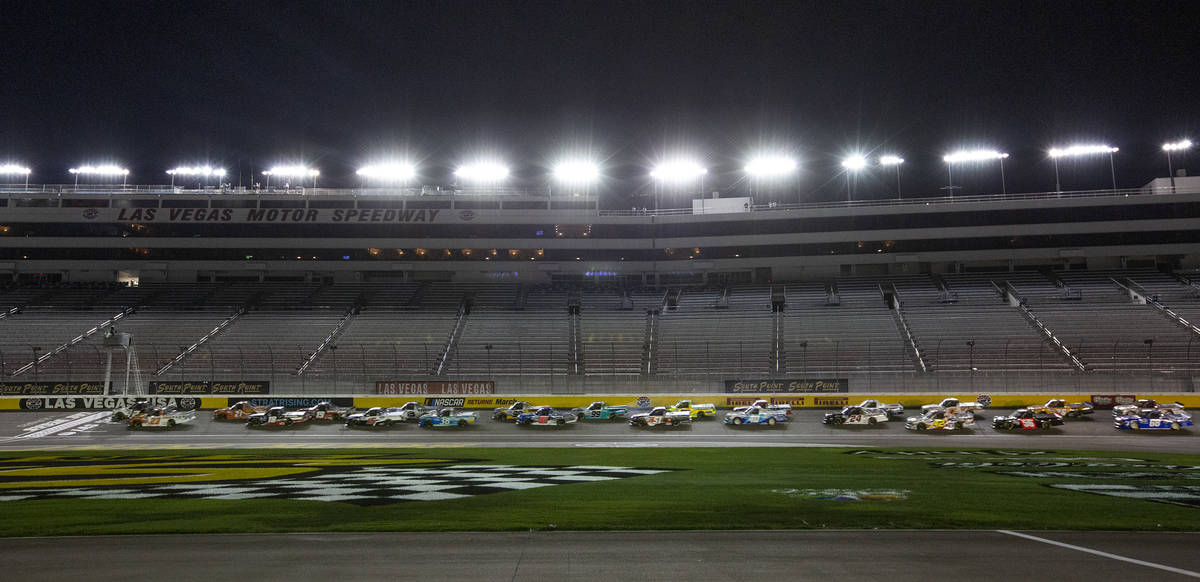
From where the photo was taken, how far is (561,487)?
1391 cm

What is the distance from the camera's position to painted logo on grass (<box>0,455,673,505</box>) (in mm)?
13055

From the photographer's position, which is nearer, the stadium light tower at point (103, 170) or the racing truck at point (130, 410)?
the racing truck at point (130, 410)

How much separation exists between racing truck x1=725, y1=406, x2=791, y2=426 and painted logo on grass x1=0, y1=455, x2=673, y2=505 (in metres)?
13.9

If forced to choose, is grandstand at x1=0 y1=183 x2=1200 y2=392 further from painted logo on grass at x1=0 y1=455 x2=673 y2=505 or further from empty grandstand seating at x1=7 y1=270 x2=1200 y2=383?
painted logo on grass at x1=0 y1=455 x2=673 y2=505

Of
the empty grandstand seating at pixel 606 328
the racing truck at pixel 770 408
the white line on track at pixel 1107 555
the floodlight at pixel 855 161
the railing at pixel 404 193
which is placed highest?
the floodlight at pixel 855 161

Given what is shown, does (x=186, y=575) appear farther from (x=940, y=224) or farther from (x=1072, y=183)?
(x=1072, y=183)

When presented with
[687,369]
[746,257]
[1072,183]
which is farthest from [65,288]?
[1072,183]

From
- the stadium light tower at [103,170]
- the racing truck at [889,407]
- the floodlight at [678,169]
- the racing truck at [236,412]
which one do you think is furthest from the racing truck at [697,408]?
the stadium light tower at [103,170]

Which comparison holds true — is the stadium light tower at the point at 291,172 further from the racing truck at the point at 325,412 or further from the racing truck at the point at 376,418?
the racing truck at the point at 376,418

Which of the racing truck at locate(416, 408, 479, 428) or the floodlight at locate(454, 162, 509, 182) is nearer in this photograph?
the racing truck at locate(416, 408, 479, 428)

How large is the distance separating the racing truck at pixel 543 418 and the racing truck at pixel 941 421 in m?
15.5

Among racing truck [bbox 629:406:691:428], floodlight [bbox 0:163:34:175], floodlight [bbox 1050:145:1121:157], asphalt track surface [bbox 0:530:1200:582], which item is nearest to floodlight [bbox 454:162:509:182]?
racing truck [bbox 629:406:691:428]

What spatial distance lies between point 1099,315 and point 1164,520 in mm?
40989

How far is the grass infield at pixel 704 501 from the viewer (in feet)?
33.0
